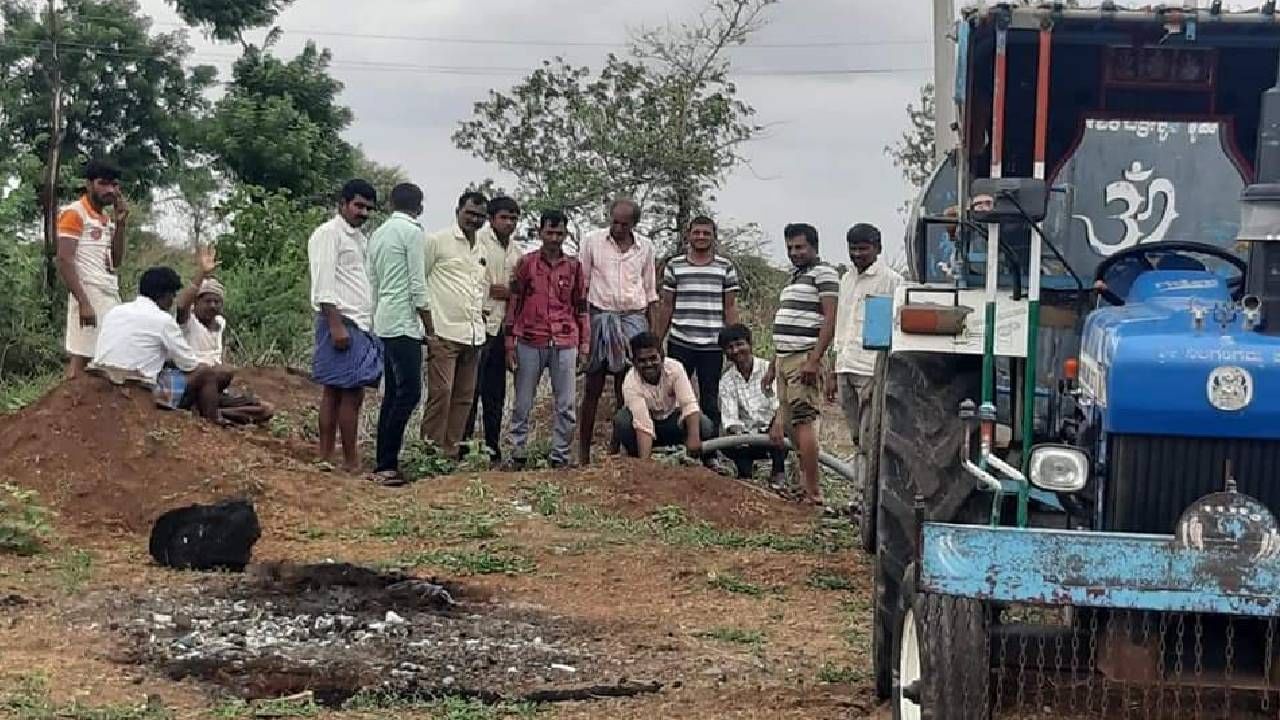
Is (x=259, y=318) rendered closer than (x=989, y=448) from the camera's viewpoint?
No

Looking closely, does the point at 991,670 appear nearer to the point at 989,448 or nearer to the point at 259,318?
the point at 989,448

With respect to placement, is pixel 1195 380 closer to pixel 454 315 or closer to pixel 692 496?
pixel 692 496

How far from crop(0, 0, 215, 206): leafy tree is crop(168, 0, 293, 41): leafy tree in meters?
1.22

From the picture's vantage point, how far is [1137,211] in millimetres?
6418

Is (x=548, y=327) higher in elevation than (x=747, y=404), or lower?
higher

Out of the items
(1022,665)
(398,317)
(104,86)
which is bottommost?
(1022,665)

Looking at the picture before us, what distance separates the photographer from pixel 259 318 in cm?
1720

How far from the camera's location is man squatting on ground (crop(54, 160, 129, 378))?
11.1 metres

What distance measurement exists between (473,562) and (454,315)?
121 inches

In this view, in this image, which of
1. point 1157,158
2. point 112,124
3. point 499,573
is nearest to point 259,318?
point 112,124

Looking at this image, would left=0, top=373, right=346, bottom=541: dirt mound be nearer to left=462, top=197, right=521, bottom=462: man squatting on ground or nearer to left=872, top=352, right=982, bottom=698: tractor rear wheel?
left=462, top=197, right=521, bottom=462: man squatting on ground

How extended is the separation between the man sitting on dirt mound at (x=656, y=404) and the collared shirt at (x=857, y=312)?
50.9 inches

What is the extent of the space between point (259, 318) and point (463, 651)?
11.0m

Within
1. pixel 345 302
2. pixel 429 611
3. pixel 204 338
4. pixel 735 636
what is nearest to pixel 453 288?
pixel 345 302
